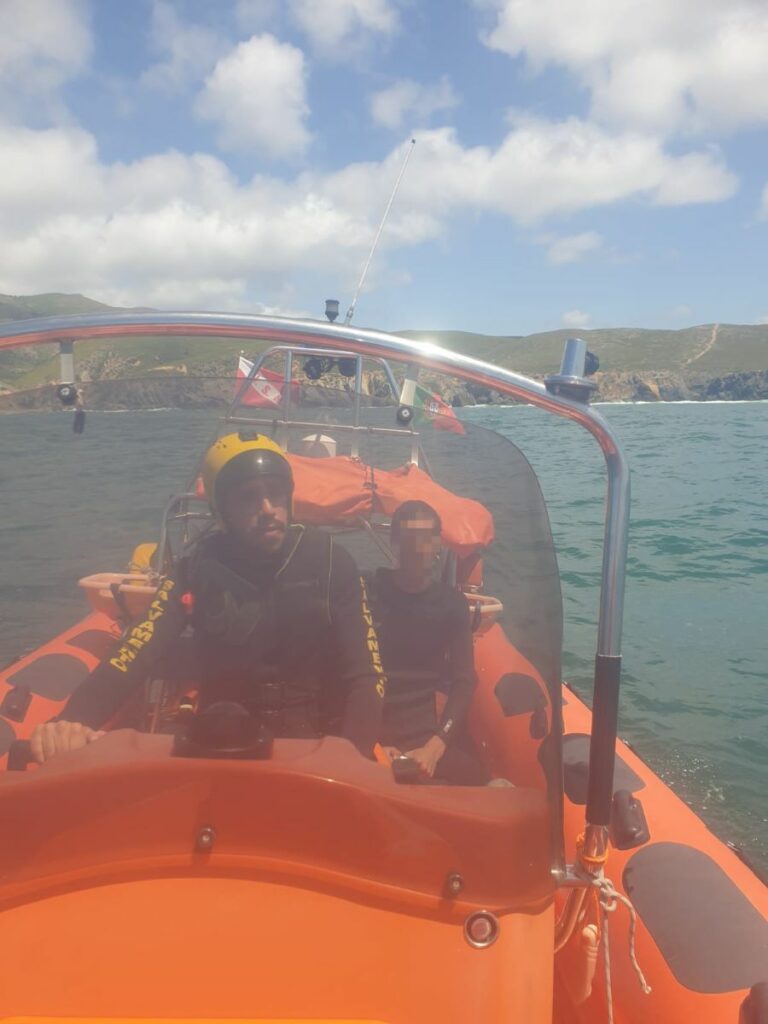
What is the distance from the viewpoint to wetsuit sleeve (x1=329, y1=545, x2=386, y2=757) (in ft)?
6.86

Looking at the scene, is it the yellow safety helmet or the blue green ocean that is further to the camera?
the yellow safety helmet

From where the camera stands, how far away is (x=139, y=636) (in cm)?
237

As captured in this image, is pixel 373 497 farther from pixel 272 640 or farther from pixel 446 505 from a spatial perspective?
pixel 272 640

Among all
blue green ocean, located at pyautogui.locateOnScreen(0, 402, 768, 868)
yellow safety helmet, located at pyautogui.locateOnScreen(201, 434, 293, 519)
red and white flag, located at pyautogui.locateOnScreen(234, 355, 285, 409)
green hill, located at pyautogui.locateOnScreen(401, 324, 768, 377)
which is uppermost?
green hill, located at pyautogui.locateOnScreen(401, 324, 768, 377)

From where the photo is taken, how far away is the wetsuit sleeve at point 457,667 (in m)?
2.38

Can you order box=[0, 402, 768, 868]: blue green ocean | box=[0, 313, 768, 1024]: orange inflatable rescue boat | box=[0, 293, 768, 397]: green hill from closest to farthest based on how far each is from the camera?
box=[0, 313, 768, 1024]: orange inflatable rescue boat → box=[0, 402, 768, 868]: blue green ocean → box=[0, 293, 768, 397]: green hill

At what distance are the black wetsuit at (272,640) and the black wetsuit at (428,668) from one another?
7cm

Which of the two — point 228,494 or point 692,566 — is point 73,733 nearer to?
point 228,494

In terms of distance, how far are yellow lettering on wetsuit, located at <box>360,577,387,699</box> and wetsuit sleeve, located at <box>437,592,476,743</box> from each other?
0.28 meters

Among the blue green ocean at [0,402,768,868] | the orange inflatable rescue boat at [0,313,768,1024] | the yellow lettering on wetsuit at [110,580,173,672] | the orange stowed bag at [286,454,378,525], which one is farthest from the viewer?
the orange stowed bag at [286,454,378,525]

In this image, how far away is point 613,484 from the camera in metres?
1.84

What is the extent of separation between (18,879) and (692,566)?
10.2 meters

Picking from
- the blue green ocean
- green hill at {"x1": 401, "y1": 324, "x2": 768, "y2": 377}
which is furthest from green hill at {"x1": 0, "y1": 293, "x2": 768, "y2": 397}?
the blue green ocean

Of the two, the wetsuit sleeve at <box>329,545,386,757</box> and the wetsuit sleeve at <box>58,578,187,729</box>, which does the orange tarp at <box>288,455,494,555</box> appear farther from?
the wetsuit sleeve at <box>58,578,187,729</box>
